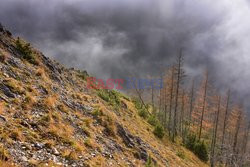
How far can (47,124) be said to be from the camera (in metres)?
11.4

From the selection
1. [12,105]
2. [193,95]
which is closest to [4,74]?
[12,105]

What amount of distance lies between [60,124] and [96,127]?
3.67m

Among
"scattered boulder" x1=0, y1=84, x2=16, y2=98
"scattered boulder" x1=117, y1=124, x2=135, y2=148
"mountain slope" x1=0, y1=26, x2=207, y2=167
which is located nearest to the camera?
"mountain slope" x1=0, y1=26, x2=207, y2=167

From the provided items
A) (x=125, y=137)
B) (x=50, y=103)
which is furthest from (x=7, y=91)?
(x=125, y=137)

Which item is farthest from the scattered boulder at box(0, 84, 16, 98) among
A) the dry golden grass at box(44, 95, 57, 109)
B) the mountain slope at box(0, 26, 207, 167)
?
the dry golden grass at box(44, 95, 57, 109)

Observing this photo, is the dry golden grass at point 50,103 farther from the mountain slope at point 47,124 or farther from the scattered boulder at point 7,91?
the scattered boulder at point 7,91

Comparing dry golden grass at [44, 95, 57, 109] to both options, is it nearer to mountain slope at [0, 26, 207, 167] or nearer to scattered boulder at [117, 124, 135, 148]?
mountain slope at [0, 26, 207, 167]

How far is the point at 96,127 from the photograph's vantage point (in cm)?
1550

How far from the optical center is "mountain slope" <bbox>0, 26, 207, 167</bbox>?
29.7 feet

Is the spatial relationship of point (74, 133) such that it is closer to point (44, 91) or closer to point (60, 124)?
point (60, 124)

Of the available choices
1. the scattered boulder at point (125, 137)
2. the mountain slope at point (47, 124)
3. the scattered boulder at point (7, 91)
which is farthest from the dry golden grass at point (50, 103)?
the scattered boulder at point (125, 137)

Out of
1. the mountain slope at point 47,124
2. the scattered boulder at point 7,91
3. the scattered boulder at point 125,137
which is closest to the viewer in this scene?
the mountain slope at point 47,124

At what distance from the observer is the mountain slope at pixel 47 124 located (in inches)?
357

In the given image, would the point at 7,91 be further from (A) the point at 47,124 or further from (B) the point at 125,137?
(B) the point at 125,137
